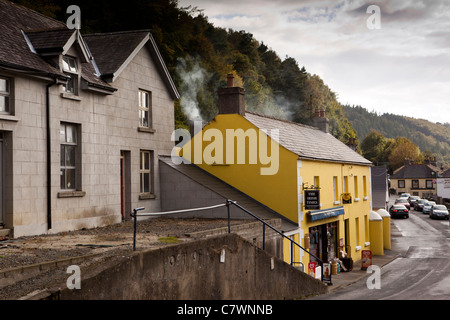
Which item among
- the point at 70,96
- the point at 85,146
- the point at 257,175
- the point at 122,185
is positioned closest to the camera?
the point at 70,96

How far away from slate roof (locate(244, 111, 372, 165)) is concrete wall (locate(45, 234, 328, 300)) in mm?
8311

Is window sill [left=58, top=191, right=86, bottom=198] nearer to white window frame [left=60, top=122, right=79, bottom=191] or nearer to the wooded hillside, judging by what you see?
white window frame [left=60, top=122, right=79, bottom=191]

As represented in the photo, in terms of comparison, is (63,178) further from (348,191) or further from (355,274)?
(348,191)

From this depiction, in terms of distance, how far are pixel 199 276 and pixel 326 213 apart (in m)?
14.4

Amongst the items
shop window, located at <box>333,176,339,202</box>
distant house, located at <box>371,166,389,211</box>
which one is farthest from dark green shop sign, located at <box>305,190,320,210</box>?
distant house, located at <box>371,166,389,211</box>

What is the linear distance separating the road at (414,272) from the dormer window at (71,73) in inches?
438

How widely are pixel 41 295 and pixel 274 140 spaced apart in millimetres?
16160

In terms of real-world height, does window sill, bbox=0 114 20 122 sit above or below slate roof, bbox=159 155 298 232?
above

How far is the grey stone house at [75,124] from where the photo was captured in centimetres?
1384

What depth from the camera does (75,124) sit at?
16328 mm

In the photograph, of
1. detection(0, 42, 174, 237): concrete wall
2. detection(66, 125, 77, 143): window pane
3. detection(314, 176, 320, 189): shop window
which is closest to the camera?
detection(0, 42, 174, 237): concrete wall

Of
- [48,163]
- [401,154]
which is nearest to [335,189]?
[48,163]

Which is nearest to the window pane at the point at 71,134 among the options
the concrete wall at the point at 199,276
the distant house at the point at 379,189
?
the concrete wall at the point at 199,276

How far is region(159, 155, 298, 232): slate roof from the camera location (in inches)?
829
